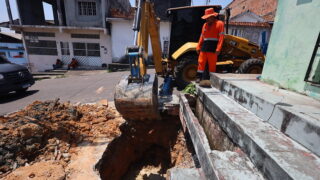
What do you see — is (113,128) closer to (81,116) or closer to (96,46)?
(81,116)

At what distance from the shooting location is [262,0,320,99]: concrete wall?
1.93 meters

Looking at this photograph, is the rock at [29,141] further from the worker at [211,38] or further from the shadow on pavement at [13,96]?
the shadow on pavement at [13,96]

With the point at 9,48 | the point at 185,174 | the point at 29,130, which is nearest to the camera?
the point at 185,174

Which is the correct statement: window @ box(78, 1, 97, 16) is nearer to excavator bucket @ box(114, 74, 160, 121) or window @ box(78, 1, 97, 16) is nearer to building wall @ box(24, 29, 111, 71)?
building wall @ box(24, 29, 111, 71)

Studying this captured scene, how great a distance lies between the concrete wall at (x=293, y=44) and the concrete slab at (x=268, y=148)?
30.1 inches

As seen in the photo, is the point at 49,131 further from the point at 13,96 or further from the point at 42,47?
the point at 42,47

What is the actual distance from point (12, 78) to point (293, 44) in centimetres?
778

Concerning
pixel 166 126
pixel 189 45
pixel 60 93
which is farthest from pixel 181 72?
pixel 60 93

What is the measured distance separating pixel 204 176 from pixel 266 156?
623 mm

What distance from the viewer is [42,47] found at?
1410cm

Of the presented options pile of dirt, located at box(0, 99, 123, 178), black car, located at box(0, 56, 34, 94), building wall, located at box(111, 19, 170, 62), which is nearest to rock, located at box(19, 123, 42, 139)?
pile of dirt, located at box(0, 99, 123, 178)

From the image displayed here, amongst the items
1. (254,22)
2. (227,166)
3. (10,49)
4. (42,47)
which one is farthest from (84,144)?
(10,49)

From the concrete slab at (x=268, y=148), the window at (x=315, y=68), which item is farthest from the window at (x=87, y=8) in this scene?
the window at (x=315, y=68)

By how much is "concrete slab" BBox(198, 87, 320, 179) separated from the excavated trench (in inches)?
70.5
